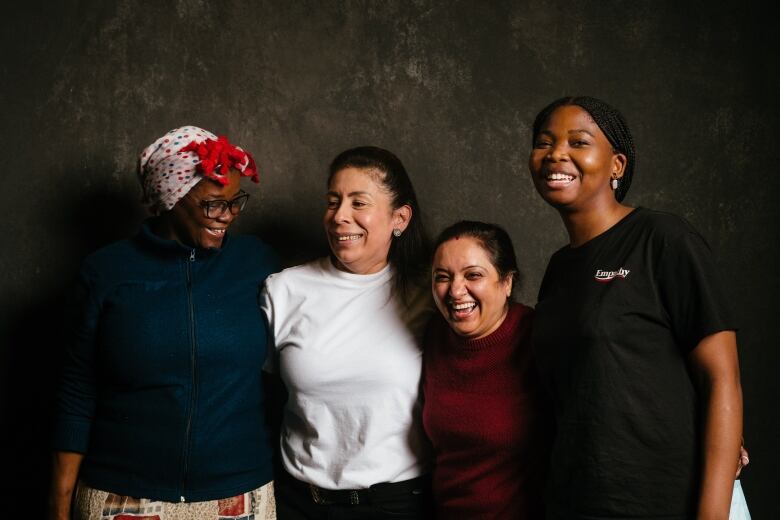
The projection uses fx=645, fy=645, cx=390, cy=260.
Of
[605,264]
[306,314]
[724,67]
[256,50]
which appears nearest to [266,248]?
[306,314]

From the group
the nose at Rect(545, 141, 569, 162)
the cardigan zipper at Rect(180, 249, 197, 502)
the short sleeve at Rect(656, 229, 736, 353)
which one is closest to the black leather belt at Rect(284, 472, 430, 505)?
the cardigan zipper at Rect(180, 249, 197, 502)

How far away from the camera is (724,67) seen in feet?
9.59

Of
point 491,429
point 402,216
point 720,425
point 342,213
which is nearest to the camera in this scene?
point 720,425

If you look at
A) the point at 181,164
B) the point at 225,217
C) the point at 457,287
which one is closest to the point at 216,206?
the point at 225,217

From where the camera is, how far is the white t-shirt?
2.04 metres

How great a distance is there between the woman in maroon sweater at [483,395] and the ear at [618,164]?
40 centimetres

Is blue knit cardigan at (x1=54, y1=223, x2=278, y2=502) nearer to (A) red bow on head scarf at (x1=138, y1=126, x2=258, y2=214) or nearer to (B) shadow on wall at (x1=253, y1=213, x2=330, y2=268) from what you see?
(A) red bow on head scarf at (x1=138, y1=126, x2=258, y2=214)

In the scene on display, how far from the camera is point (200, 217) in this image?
2.03 meters

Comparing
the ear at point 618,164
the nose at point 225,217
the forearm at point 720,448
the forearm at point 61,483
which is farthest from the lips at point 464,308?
the forearm at point 61,483

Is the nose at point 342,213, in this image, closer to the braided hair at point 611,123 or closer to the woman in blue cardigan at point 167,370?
the woman in blue cardigan at point 167,370

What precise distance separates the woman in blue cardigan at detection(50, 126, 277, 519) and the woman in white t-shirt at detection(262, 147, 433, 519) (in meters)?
0.15

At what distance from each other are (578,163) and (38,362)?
6.85 feet

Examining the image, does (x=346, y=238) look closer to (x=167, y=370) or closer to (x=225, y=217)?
(x=225, y=217)

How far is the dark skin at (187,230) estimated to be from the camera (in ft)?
6.60
